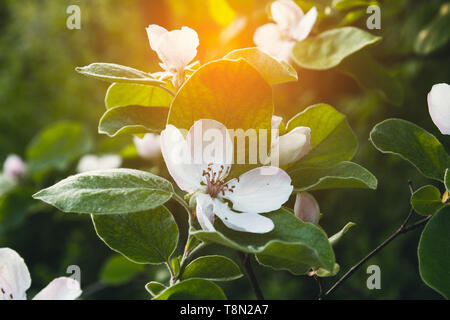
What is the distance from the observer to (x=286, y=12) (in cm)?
57

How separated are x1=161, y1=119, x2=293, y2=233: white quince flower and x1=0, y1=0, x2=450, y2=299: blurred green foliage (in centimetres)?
34

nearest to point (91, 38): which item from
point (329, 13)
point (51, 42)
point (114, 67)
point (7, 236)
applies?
point (51, 42)

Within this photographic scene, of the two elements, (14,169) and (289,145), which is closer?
(289,145)

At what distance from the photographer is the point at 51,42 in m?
2.11

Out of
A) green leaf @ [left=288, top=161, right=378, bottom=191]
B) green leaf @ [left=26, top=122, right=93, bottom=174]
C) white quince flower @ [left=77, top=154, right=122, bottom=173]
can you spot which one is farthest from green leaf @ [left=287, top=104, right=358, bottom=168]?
green leaf @ [left=26, top=122, right=93, bottom=174]

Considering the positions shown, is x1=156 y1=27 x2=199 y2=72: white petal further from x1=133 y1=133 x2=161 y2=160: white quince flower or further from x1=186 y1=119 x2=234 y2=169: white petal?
x1=133 y1=133 x2=161 y2=160: white quince flower

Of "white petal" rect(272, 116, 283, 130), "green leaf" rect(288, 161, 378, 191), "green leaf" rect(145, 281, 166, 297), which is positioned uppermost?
"white petal" rect(272, 116, 283, 130)

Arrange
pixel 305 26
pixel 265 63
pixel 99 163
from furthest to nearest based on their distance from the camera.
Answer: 1. pixel 99 163
2. pixel 305 26
3. pixel 265 63

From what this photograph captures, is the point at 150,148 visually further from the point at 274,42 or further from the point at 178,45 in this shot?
the point at 178,45

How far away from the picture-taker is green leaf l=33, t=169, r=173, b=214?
0.30 meters

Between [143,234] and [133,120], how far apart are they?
0.10 m

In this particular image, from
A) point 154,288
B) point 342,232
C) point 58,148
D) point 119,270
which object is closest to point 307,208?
point 342,232
